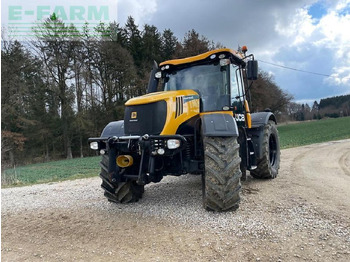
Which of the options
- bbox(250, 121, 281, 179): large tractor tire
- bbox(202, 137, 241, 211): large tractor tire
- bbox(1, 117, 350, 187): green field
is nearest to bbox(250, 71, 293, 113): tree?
bbox(1, 117, 350, 187): green field

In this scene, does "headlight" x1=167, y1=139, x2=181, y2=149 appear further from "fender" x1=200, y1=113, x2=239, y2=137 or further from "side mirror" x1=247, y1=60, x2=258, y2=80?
"side mirror" x1=247, y1=60, x2=258, y2=80

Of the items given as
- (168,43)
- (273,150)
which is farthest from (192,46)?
(273,150)

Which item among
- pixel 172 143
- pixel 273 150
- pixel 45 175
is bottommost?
pixel 45 175

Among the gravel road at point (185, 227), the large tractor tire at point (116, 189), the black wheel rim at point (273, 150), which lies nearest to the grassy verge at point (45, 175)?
the gravel road at point (185, 227)

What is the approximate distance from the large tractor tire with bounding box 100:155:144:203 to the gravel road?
0.16 m

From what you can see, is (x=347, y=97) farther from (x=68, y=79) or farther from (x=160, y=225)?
(x=160, y=225)

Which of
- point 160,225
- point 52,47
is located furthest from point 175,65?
point 52,47

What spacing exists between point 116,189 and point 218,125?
223cm

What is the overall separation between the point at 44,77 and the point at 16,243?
2610 cm

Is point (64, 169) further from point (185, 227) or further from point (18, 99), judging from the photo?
point (185, 227)

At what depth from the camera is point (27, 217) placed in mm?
4980

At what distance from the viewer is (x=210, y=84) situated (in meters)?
5.32

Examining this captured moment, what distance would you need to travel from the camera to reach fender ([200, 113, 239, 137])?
4.25 metres

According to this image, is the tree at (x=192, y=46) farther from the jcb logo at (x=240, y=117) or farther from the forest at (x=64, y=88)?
the jcb logo at (x=240, y=117)
